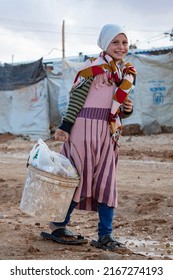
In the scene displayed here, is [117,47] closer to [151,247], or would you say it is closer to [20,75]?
[151,247]

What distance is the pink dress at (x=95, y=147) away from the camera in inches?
187

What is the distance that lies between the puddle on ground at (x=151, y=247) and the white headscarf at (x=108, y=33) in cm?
154

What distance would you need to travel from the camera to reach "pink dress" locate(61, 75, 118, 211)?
4.75 m

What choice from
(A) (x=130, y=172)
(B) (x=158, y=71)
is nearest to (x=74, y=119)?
(A) (x=130, y=172)

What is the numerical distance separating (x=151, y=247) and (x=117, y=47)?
1.57 meters

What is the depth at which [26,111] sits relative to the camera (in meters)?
17.1

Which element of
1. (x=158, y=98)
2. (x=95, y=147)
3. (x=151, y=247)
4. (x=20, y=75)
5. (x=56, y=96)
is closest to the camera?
(x=95, y=147)

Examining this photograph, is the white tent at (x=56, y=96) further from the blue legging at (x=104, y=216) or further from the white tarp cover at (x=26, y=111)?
the blue legging at (x=104, y=216)

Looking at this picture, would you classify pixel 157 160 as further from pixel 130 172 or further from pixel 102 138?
pixel 102 138

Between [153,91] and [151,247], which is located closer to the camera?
[151,247]

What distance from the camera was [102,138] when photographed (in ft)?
15.7

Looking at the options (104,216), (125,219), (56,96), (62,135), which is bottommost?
(125,219)

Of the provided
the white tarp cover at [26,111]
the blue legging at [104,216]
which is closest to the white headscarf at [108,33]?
the blue legging at [104,216]

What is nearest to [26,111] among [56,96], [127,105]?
[56,96]
